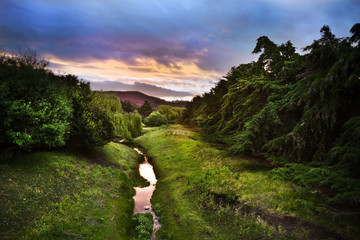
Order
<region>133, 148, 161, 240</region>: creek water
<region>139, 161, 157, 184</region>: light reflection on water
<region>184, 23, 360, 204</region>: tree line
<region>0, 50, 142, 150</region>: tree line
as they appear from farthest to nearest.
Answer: <region>139, 161, 157, 184</region>: light reflection on water < <region>133, 148, 161, 240</region>: creek water < <region>0, 50, 142, 150</region>: tree line < <region>184, 23, 360, 204</region>: tree line

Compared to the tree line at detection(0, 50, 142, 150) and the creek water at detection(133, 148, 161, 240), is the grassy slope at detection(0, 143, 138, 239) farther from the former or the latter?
the tree line at detection(0, 50, 142, 150)

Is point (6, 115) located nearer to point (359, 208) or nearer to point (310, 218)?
point (310, 218)

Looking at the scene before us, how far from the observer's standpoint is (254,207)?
12328 millimetres

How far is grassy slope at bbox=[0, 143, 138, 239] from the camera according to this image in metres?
9.29

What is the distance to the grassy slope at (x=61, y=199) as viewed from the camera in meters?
9.29

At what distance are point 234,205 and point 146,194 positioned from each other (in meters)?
9.59

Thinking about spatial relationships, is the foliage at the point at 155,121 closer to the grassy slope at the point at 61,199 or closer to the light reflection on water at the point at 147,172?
the light reflection on water at the point at 147,172

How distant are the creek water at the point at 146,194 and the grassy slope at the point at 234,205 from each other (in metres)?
0.62

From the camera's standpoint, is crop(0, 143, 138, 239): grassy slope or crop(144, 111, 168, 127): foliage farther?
crop(144, 111, 168, 127): foliage

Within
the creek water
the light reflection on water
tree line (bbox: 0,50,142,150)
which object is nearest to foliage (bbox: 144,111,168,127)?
the light reflection on water

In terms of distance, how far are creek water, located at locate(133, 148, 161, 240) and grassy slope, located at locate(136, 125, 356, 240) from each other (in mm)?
616

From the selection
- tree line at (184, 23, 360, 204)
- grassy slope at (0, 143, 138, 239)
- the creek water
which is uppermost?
tree line at (184, 23, 360, 204)

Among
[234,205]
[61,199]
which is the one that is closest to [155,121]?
[61,199]

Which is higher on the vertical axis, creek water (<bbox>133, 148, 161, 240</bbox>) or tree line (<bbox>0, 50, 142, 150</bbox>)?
tree line (<bbox>0, 50, 142, 150</bbox>)
